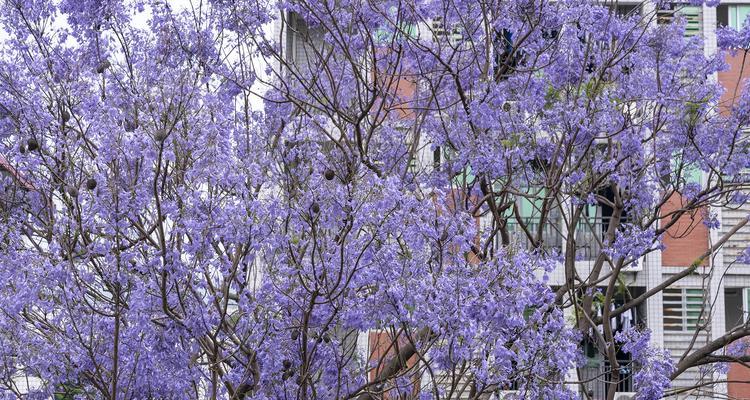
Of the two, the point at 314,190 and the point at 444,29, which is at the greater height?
the point at 444,29

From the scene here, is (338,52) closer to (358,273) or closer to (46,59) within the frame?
(46,59)

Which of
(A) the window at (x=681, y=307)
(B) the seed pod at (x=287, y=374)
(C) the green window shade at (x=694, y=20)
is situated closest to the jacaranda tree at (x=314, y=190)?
(B) the seed pod at (x=287, y=374)

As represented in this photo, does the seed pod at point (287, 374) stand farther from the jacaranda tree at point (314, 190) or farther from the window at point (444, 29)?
the window at point (444, 29)

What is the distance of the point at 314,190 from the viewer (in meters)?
8.32

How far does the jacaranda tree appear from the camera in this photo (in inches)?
325

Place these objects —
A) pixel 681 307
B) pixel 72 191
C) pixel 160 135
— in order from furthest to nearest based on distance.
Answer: pixel 681 307
pixel 72 191
pixel 160 135

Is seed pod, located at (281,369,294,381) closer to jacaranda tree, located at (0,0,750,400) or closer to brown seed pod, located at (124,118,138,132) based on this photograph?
jacaranda tree, located at (0,0,750,400)

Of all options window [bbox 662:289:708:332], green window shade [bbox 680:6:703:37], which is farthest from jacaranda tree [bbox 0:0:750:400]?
green window shade [bbox 680:6:703:37]

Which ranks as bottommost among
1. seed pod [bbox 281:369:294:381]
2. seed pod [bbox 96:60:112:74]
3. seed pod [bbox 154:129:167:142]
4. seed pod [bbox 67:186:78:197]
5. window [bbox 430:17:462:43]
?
seed pod [bbox 281:369:294:381]

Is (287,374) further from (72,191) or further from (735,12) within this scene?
(735,12)

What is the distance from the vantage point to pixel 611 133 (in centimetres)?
1070

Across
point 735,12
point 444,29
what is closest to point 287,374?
point 444,29

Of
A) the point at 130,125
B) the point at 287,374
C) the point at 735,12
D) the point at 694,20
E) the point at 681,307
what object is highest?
the point at 735,12

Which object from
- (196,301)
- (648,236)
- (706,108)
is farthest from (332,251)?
(706,108)
